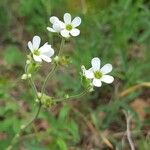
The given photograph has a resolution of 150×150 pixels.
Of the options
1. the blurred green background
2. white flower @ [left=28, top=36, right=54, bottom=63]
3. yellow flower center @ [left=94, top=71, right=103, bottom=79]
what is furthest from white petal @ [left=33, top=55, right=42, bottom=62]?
the blurred green background

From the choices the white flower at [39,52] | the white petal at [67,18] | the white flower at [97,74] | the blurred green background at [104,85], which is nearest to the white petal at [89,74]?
the white flower at [97,74]

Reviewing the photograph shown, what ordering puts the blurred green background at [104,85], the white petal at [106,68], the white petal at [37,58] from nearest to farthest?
the white petal at [37,58] → the white petal at [106,68] → the blurred green background at [104,85]

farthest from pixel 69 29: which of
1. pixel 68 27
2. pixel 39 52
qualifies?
pixel 39 52

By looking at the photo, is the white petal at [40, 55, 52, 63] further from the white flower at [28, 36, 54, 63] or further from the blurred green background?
the blurred green background

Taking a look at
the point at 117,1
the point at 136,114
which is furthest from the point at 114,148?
the point at 117,1

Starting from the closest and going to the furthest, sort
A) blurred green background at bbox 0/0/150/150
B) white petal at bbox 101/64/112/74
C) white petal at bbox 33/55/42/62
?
white petal at bbox 33/55/42/62, white petal at bbox 101/64/112/74, blurred green background at bbox 0/0/150/150

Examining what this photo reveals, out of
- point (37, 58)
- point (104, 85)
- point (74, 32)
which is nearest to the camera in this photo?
point (37, 58)

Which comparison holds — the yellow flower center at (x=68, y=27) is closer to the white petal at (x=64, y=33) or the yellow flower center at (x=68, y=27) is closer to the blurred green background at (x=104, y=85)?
the white petal at (x=64, y=33)

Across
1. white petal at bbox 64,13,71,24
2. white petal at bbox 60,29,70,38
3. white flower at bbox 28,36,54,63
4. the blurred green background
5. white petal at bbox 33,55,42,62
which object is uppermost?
the blurred green background

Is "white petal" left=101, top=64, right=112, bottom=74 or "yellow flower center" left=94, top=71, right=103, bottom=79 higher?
"white petal" left=101, top=64, right=112, bottom=74

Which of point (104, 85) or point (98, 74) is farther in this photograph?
point (104, 85)

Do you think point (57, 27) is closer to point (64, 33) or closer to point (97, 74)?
point (64, 33)
